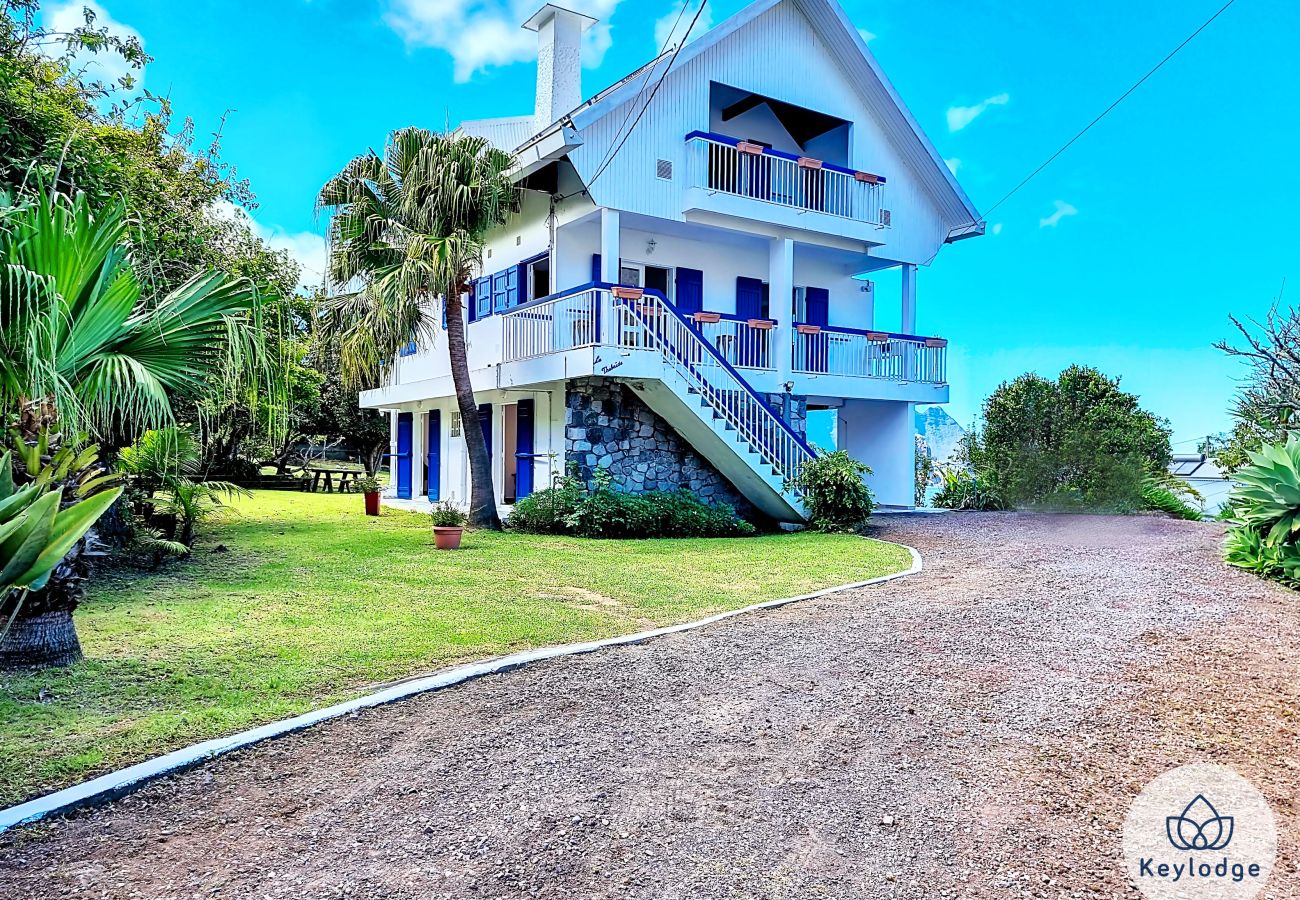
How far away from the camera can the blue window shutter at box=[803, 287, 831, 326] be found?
18312 millimetres

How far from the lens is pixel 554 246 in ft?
50.7

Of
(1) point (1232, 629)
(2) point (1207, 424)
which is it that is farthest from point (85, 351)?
(2) point (1207, 424)

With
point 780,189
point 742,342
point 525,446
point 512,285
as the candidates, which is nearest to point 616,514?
point 525,446

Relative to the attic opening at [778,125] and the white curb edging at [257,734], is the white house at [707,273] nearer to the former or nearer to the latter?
the attic opening at [778,125]

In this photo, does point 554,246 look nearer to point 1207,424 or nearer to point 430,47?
point 430,47

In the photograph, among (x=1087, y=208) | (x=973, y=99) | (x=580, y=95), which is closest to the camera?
(x=580, y=95)

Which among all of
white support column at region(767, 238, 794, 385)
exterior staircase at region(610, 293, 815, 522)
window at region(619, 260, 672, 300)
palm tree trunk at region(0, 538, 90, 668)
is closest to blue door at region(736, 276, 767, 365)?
white support column at region(767, 238, 794, 385)

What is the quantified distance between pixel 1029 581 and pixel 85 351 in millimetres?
8345

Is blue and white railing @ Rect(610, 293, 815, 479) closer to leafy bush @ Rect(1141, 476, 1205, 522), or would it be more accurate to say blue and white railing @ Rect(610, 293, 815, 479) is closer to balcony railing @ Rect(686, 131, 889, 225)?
balcony railing @ Rect(686, 131, 889, 225)

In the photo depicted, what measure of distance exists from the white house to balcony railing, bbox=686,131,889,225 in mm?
44

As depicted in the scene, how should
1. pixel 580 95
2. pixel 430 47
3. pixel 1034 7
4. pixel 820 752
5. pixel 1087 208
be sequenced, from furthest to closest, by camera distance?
pixel 1087 208, pixel 430 47, pixel 1034 7, pixel 580 95, pixel 820 752

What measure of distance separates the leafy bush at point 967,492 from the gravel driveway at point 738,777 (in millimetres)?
11808

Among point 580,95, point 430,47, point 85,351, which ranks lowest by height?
point 85,351

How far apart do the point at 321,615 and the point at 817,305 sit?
548 inches
